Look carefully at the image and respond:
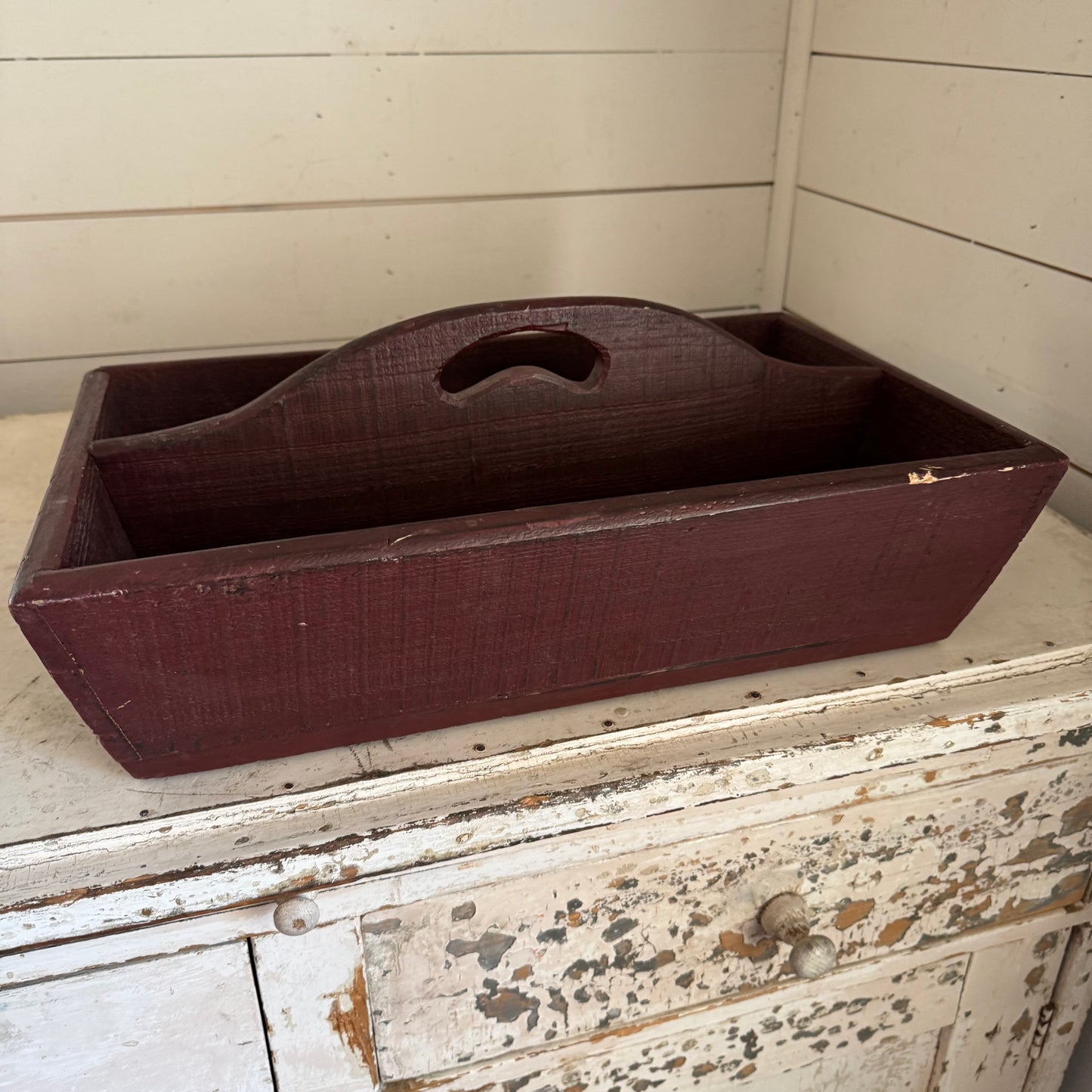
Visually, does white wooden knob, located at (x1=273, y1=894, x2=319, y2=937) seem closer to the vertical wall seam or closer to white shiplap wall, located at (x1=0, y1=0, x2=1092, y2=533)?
white shiplap wall, located at (x1=0, y1=0, x2=1092, y2=533)

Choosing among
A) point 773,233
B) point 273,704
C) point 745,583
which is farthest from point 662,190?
point 273,704

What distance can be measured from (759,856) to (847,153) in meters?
0.69

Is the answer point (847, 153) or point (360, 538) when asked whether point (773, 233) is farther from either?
point (360, 538)

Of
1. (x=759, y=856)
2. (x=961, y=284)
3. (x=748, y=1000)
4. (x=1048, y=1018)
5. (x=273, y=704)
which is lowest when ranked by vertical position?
(x=1048, y=1018)

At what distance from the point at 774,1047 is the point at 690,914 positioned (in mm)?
166

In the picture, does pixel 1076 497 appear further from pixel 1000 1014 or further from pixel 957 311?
pixel 1000 1014

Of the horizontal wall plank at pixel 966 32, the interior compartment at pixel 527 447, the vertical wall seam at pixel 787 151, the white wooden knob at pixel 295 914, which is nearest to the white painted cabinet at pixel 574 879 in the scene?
the white wooden knob at pixel 295 914

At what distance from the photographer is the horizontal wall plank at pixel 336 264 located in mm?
885

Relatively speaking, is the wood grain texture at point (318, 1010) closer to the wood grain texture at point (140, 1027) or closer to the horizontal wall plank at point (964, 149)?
the wood grain texture at point (140, 1027)

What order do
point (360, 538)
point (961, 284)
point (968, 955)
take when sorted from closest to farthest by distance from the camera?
point (360, 538) < point (968, 955) < point (961, 284)

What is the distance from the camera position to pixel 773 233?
1038mm

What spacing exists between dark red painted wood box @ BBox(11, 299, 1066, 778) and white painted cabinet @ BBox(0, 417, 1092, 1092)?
35mm

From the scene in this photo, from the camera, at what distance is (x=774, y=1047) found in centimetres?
66

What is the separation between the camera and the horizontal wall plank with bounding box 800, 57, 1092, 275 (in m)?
0.69
